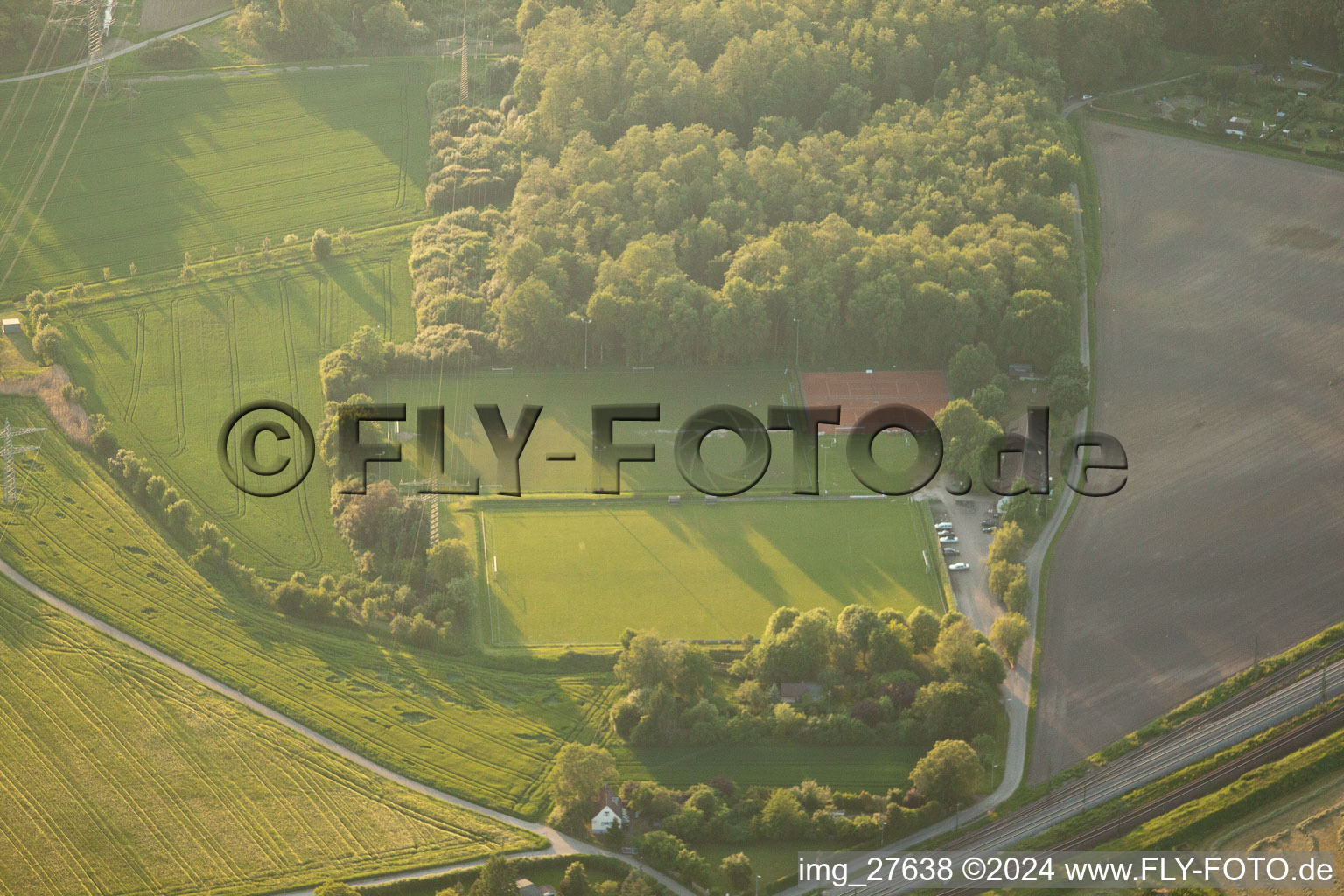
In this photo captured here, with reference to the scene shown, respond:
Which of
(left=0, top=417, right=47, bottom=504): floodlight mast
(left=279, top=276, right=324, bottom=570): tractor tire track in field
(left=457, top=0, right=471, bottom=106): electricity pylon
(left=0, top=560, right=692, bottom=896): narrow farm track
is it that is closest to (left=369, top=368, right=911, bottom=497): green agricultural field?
(left=279, top=276, right=324, bottom=570): tractor tire track in field

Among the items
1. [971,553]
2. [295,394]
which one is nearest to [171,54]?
[295,394]

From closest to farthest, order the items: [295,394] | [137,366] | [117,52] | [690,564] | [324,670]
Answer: [324,670]
[690,564]
[295,394]
[137,366]
[117,52]

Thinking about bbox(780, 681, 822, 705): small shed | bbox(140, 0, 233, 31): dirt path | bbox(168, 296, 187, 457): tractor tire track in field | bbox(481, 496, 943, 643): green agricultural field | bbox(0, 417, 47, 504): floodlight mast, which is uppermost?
bbox(140, 0, 233, 31): dirt path

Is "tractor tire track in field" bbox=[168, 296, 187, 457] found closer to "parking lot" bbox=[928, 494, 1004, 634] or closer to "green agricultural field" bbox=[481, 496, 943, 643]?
"green agricultural field" bbox=[481, 496, 943, 643]

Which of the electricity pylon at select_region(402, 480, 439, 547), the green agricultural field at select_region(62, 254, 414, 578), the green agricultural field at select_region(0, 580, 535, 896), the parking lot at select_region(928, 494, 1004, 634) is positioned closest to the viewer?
the green agricultural field at select_region(0, 580, 535, 896)

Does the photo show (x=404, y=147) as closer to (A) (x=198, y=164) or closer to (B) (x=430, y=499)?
(A) (x=198, y=164)

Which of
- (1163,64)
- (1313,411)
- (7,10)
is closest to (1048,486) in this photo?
(1313,411)

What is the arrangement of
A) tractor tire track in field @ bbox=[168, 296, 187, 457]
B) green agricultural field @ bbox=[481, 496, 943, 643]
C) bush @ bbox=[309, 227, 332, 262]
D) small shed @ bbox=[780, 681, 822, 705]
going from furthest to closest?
1. bush @ bbox=[309, 227, 332, 262]
2. tractor tire track in field @ bbox=[168, 296, 187, 457]
3. green agricultural field @ bbox=[481, 496, 943, 643]
4. small shed @ bbox=[780, 681, 822, 705]
